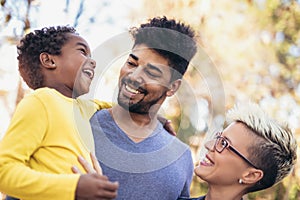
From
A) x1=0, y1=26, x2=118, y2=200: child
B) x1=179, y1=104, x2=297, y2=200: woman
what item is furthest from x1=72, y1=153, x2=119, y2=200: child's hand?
x1=179, y1=104, x2=297, y2=200: woman

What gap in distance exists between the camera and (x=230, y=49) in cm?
755

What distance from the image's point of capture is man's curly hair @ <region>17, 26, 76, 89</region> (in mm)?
1799

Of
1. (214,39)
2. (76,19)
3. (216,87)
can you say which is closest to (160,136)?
(216,87)

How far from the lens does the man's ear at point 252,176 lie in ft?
6.52

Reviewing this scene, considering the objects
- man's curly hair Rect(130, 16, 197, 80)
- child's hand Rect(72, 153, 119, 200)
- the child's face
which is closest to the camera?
child's hand Rect(72, 153, 119, 200)

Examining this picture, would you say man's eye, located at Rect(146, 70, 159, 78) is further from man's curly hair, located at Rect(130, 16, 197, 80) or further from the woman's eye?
the woman's eye

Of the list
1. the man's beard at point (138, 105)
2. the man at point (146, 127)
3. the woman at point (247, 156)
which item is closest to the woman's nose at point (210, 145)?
the woman at point (247, 156)

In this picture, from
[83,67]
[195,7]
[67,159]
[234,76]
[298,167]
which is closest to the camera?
[67,159]

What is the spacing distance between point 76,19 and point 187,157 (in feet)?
7.77

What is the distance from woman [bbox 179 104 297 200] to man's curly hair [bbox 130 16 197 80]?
0.36 meters

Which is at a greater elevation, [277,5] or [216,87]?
[277,5]

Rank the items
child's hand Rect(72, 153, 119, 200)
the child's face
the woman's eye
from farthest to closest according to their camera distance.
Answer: the woman's eye, the child's face, child's hand Rect(72, 153, 119, 200)

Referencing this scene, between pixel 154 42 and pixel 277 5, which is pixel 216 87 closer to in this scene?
pixel 154 42

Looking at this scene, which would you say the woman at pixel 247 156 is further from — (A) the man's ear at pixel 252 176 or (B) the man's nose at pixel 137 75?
(B) the man's nose at pixel 137 75
